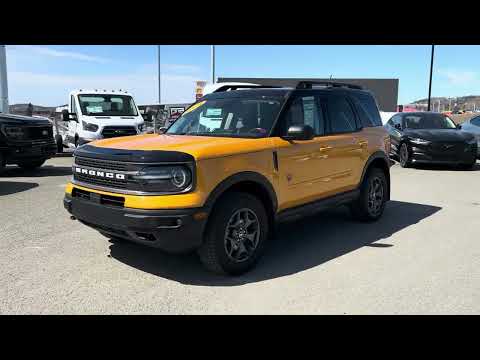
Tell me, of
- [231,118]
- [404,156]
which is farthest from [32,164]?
[404,156]

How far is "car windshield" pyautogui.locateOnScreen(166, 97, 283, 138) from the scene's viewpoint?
4652 mm

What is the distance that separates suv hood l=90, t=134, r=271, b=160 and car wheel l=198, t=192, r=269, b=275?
0.44 metres

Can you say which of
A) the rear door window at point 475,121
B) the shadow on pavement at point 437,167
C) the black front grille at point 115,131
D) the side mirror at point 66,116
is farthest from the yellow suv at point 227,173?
the rear door window at point 475,121

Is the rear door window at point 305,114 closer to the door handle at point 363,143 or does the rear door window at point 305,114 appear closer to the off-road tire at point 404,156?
the door handle at point 363,143

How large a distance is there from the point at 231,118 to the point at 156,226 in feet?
5.94

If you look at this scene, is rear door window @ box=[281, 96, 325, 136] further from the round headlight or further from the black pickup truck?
the black pickup truck

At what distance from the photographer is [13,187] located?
28.0 feet

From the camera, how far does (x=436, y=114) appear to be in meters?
13.5

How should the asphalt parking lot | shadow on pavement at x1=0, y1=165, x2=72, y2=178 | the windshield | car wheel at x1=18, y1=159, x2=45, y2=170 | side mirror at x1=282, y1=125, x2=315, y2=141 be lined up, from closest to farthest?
1. the asphalt parking lot
2. side mirror at x1=282, y1=125, x2=315, y2=141
3. shadow on pavement at x1=0, y1=165, x2=72, y2=178
4. car wheel at x1=18, y1=159, x2=45, y2=170
5. the windshield

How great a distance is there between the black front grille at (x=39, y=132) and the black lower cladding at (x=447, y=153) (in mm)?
9772

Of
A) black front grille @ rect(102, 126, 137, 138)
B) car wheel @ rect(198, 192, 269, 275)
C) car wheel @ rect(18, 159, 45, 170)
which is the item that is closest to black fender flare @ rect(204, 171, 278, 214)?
car wheel @ rect(198, 192, 269, 275)
